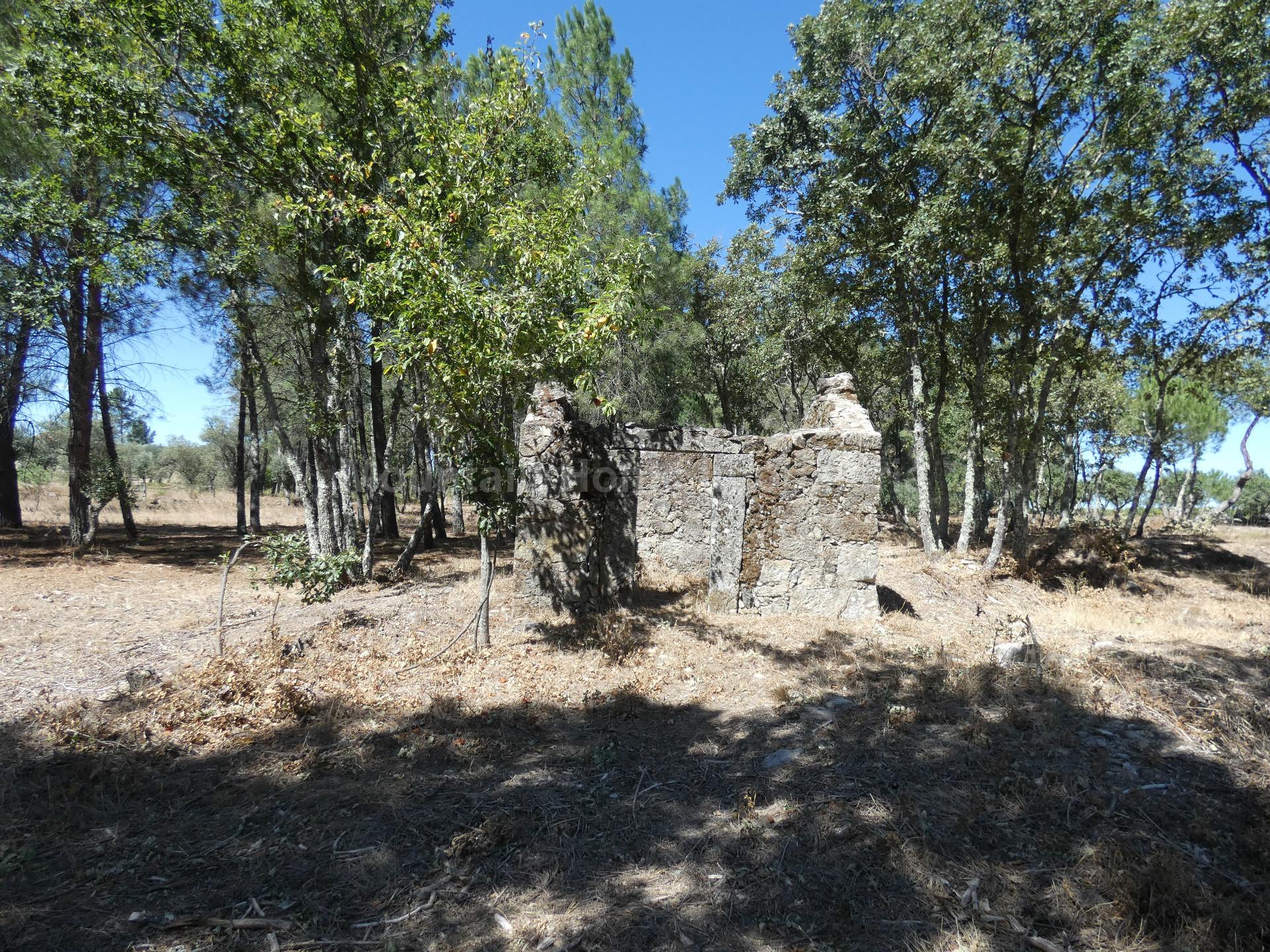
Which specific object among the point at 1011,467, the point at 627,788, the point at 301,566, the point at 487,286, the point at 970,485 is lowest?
the point at 627,788

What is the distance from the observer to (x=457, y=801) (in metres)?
3.82

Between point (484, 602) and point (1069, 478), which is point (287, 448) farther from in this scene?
point (1069, 478)

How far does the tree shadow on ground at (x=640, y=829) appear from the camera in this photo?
2732 mm

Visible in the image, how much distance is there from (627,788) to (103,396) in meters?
16.3

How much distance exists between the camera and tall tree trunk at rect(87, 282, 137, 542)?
12.3 metres

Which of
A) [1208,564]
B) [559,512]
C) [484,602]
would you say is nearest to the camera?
[484,602]

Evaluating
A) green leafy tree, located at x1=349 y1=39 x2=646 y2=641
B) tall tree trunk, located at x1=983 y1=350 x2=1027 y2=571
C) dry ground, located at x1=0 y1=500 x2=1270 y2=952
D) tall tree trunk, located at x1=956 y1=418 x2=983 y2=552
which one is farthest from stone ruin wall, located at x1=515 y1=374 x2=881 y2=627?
tall tree trunk, located at x1=956 y1=418 x2=983 y2=552

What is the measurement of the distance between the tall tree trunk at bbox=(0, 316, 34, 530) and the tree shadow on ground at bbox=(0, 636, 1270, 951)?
12.4 m

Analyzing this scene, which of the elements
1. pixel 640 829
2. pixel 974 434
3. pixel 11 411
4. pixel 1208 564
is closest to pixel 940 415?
pixel 974 434

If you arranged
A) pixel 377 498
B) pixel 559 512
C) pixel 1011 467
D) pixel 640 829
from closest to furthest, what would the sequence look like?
pixel 640 829 → pixel 559 512 → pixel 1011 467 → pixel 377 498

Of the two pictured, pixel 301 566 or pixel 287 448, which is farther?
pixel 287 448

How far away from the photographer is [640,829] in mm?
3561

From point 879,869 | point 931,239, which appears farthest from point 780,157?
point 879,869

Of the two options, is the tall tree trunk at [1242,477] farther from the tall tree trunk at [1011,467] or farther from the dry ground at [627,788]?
the dry ground at [627,788]
